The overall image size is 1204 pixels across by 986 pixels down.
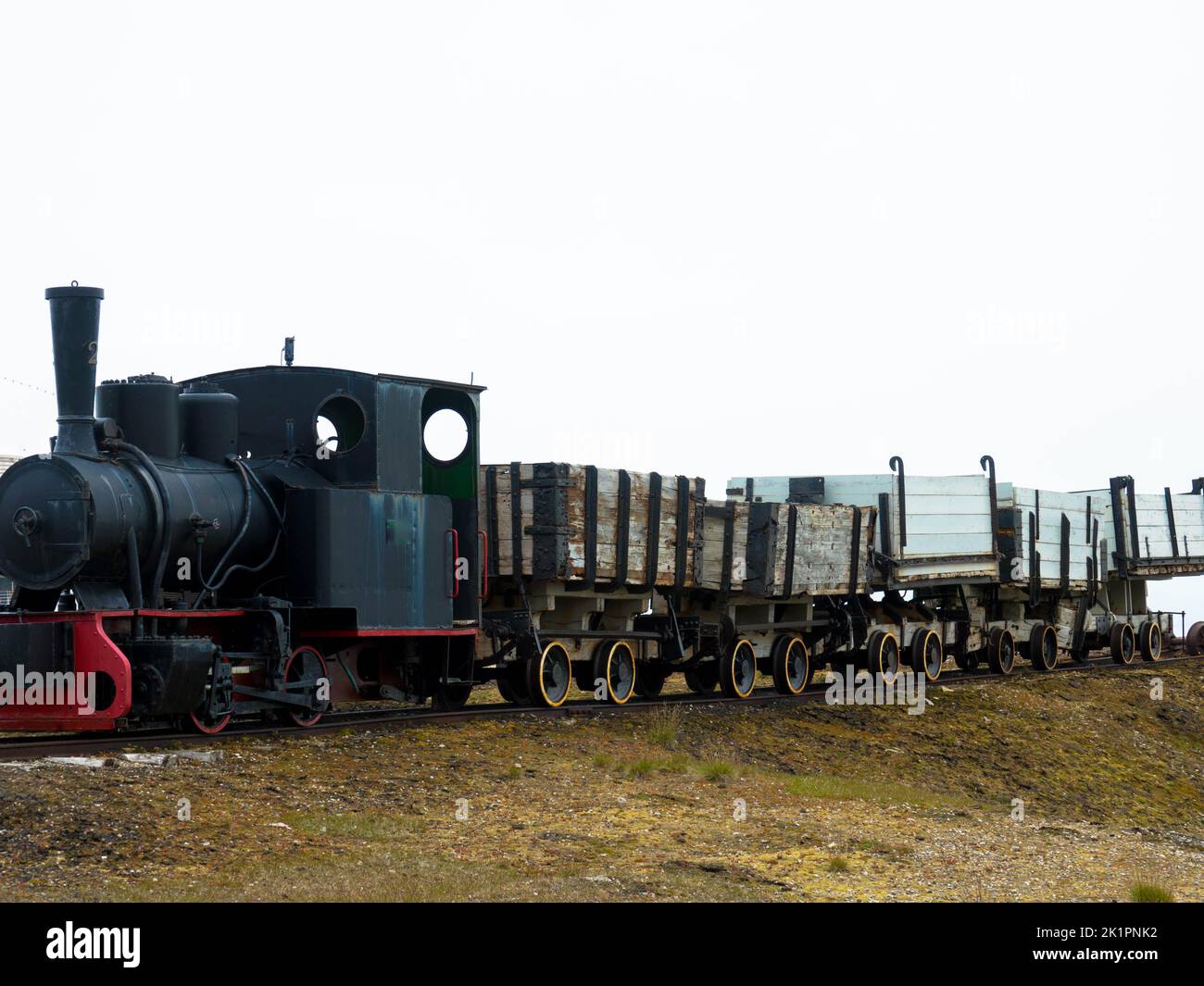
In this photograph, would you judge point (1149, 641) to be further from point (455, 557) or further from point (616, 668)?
point (455, 557)

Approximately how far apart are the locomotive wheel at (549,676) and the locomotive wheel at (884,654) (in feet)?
20.2

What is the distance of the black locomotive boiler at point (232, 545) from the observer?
473 inches

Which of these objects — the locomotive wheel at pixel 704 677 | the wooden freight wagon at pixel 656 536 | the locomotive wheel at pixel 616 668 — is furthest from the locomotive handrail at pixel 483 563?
the locomotive wheel at pixel 704 677

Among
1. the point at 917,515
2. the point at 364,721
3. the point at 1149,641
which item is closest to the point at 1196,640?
the point at 1149,641

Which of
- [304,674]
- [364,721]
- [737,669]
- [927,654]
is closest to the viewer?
[304,674]

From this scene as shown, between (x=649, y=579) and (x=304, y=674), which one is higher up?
(x=649, y=579)

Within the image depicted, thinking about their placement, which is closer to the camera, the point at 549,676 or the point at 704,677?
the point at 549,676

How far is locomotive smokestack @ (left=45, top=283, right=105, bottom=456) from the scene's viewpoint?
12.0m

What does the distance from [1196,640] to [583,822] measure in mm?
24143

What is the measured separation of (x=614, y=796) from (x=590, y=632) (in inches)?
222

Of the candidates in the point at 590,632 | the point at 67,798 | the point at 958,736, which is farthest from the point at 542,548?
the point at 67,798

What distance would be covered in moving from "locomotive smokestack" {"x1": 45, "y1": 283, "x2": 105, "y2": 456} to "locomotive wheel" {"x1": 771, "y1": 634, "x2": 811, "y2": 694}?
11.1 meters

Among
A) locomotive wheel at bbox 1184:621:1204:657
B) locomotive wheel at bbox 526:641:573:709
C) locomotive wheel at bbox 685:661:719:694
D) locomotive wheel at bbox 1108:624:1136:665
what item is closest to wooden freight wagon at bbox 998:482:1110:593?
locomotive wheel at bbox 1108:624:1136:665

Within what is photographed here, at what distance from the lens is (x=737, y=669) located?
20094 mm
